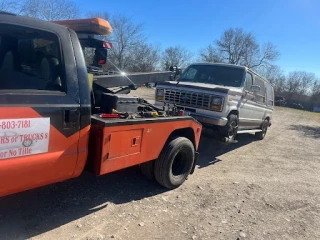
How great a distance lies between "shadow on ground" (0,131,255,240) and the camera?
303cm

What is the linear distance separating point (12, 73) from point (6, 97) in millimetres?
309

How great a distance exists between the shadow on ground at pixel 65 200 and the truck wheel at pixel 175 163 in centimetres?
25

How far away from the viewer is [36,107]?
2.36 meters

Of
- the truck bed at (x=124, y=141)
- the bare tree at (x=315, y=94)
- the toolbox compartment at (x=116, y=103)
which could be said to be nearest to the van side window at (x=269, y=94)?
the truck bed at (x=124, y=141)

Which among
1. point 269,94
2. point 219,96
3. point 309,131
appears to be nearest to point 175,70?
point 219,96

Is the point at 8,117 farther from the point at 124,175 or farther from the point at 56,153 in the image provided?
the point at 124,175

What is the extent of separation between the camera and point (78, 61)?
9.13 feet

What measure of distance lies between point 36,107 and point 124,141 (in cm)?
112

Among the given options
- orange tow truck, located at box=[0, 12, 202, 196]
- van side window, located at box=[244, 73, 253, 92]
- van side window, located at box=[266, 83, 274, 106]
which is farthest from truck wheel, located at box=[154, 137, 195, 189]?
van side window, located at box=[266, 83, 274, 106]

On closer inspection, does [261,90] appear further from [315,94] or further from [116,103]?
[315,94]

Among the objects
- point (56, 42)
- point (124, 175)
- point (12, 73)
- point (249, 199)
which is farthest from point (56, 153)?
point (249, 199)

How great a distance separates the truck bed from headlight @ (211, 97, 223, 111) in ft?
7.36

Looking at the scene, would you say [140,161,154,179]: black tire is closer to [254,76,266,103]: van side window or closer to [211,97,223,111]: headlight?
[211,97,223,111]: headlight

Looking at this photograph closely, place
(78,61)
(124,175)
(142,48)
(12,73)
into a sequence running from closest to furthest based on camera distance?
1. (12,73)
2. (78,61)
3. (124,175)
4. (142,48)
